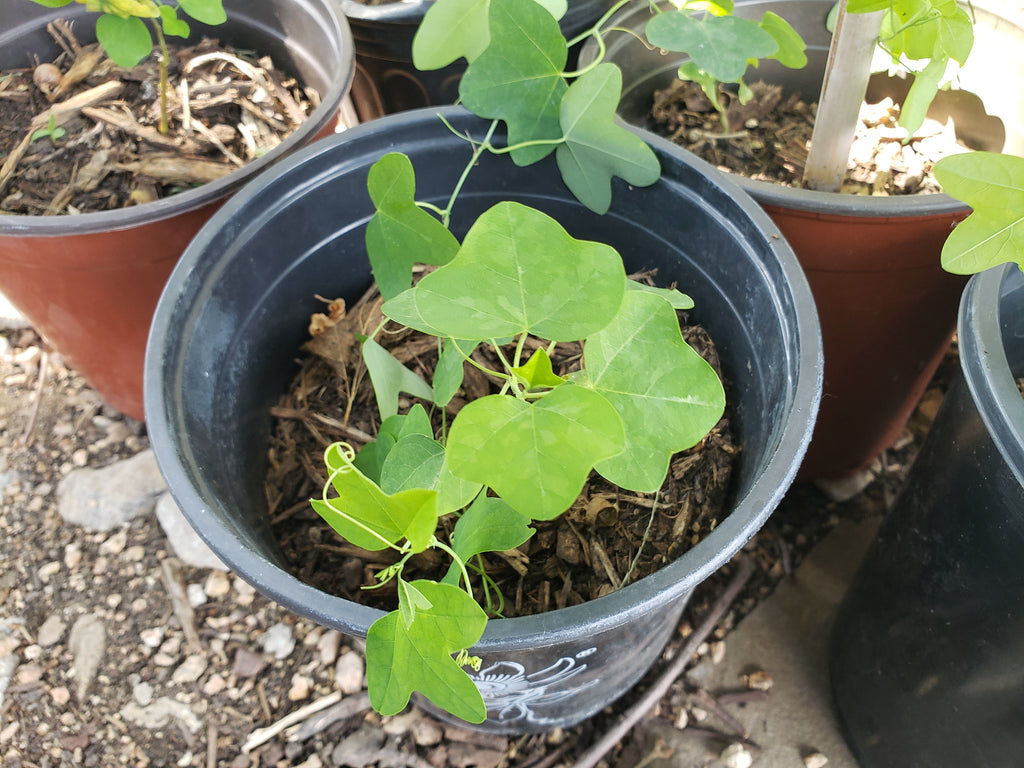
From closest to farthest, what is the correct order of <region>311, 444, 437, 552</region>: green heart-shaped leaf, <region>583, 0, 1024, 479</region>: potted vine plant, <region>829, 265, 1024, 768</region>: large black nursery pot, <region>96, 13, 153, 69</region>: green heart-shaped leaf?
1. <region>311, 444, 437, 552</region>: green heart-shaped leaf
2. <region>829, 265, 1024, 768</region>: large black nursery pot
3. <region>583, 0, 1024, 479</region>: potted vine plant
4. <region>96, 13, 153, 69</region>: green heart-shaped leaf

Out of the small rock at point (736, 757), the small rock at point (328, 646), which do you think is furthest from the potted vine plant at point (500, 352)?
Answer: the small rock at point (328, 646)

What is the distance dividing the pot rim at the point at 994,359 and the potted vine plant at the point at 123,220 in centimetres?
92

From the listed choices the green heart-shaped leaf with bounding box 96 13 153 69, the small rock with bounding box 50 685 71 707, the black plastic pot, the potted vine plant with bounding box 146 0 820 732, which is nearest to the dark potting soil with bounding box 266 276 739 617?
the potted vine plant with bounding box 146 0 820 732

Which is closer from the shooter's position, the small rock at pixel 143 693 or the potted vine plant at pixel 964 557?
the potted vine plant at pixel 964 557

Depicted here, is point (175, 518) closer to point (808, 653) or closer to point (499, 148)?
point (499, 148)

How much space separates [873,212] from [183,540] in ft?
4.33

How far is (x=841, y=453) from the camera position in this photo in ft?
4.89

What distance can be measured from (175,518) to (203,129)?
747 millimetres

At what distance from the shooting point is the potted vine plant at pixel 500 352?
67 centimetres

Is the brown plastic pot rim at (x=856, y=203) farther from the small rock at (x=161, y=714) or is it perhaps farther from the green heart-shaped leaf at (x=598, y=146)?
the small rock at (x=161, y=714)

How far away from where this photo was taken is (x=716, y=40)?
38.1 inches

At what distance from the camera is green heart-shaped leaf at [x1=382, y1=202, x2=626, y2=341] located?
0.67 metres

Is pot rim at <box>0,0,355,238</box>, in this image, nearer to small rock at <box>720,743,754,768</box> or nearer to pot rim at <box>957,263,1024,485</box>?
pot rim at <box>957,263,1024,485</box>

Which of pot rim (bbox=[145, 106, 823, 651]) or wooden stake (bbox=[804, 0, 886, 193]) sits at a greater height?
wooden stake (bbox=[804, 0, 886, 193])
